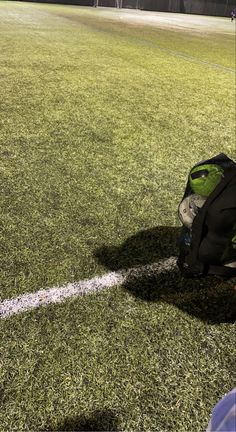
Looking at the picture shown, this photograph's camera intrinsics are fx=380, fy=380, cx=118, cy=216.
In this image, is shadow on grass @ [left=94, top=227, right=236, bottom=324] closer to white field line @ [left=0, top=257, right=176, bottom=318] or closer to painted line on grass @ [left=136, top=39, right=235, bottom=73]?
white field line @ [left=0, top=257, right=176, bottom=318]

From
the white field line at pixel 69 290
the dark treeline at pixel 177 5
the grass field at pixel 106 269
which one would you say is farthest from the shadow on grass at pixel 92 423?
the dark treeline at pixel 177 5

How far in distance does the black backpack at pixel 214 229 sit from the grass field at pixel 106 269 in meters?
0.41

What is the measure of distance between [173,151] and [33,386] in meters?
3.10

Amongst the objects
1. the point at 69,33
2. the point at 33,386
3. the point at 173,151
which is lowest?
the point at 33,386

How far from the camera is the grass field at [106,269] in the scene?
1.70 meters

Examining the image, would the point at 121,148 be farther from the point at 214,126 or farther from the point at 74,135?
the point at 214,126

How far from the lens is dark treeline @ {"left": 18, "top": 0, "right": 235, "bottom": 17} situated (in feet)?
121

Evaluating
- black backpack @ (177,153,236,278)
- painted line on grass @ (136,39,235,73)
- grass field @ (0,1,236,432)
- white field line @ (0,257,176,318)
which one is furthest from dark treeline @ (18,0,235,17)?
black backpack @ (177,153,236,278)

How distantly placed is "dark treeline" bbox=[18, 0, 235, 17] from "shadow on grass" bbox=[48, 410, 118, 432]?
39.1 meters

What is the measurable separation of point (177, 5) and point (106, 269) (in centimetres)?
4249

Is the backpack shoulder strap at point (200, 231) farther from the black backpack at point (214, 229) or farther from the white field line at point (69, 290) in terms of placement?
the white field line at point (69, 290)

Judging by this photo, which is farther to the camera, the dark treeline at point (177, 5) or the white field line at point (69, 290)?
the dark treeline at point (177, 5)

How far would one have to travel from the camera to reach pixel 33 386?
172 cm

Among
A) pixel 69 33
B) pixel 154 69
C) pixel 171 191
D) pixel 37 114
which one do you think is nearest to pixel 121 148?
pixel 171 191
